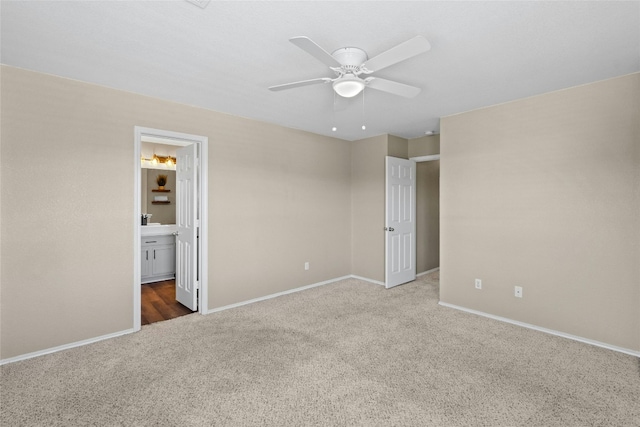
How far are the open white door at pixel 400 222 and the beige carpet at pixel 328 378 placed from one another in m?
1.45

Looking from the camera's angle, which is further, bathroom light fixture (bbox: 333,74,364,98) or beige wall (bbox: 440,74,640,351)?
beige wall (bbox: 440,74,640,351)

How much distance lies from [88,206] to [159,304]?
5.70 ft

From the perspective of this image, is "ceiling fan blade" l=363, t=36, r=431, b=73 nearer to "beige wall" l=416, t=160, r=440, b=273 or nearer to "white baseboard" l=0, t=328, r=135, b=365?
"white baseboard" l=0, t=328, r=135, b=365

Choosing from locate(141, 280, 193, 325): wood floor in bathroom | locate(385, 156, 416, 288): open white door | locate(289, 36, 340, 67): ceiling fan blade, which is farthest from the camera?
locate(385, 156, 416, 288): open white door

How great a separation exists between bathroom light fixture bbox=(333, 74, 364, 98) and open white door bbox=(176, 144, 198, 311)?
7.14ft

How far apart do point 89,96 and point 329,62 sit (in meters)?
2.39

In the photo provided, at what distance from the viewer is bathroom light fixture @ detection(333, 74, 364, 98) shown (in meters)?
2.26

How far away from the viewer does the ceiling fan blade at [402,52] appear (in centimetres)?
176

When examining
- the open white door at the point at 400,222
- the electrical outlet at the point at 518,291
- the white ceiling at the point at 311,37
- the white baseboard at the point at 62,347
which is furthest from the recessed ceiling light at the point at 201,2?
the electrical outlet at the point at 518,291

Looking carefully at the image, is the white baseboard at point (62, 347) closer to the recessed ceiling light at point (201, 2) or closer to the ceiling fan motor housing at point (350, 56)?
the recessed ceiling light at point (201, 2)

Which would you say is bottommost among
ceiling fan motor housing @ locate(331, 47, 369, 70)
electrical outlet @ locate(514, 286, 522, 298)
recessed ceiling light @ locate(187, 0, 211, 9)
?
electrical outlet @ locate(514, 286, 522, 298)

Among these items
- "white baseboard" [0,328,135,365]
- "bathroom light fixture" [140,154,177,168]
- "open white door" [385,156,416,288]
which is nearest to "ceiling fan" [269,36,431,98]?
"open white door" [385,156,416,288]

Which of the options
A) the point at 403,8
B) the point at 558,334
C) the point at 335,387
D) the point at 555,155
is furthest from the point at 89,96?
the point at 558,334

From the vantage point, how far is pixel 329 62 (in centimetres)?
202
